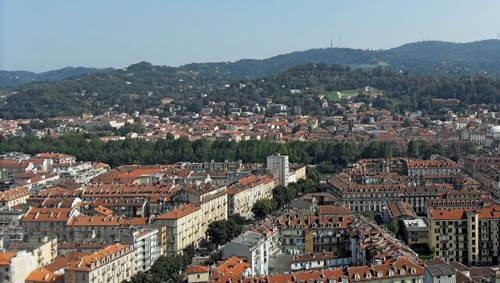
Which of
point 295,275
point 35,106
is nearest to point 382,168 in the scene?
point 295,275

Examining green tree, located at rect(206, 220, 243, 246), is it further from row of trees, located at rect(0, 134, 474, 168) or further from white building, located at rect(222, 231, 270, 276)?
row of trees, located at rect(0, 134, 474, 168)

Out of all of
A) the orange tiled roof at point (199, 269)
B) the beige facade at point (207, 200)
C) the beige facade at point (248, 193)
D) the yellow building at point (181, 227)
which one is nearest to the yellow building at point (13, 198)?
the beige facade at point (207, 200)

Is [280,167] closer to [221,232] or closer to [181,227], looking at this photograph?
[221,232]

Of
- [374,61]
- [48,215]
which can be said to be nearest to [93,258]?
[48,215]

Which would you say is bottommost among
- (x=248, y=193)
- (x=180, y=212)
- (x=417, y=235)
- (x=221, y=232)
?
(x=221, y=232)

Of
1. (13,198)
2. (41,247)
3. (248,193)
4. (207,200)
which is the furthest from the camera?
(248,193)

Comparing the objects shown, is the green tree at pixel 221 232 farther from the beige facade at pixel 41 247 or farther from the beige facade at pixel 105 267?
the beige facade at pixel 41 247

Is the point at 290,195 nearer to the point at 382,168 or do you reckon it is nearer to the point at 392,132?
the point at 382,168
